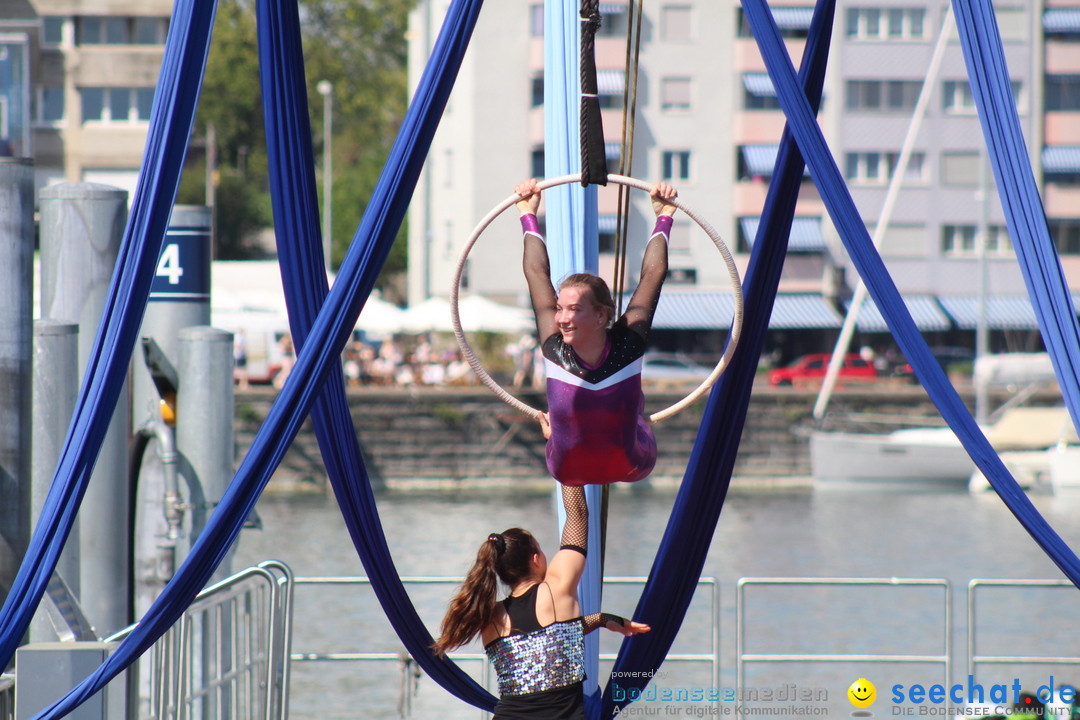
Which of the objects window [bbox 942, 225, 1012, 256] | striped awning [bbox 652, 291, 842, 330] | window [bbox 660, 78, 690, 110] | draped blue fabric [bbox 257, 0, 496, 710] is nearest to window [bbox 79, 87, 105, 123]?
window [bbox 660, 78, 690, 110]

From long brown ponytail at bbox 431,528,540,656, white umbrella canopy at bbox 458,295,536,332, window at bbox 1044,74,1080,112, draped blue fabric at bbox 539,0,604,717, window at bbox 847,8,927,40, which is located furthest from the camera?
window at bbox 1044,74,1080,112

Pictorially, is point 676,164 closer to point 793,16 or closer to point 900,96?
point 793,16

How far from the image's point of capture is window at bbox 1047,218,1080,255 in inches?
1871

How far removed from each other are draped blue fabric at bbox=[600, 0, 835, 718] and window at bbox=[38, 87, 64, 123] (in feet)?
146

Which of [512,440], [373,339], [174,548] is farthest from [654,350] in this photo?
[174,548]

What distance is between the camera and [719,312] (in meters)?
44.4

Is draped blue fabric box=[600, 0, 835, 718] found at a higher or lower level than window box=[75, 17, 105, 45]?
lower

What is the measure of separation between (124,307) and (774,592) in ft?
52.4

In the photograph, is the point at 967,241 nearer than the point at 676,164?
No

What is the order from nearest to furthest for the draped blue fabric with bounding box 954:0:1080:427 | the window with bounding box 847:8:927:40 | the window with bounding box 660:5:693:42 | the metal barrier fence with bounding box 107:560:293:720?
the draped blue fabric with bounding box 954:0:1080:427
the metal barrier fence with bounding box 107:560:293:720
the window with bounding box 660:5:693:42
the window with bounding box 847:8:927:40

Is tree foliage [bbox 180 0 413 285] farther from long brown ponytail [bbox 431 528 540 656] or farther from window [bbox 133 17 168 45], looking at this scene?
long brown ponytail [bbox 431 528 540 656]

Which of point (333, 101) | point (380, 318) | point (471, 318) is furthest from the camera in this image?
point (333, 101)

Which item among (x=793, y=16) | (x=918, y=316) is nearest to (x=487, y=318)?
(x=793, y=16)

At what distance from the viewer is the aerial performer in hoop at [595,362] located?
491 centimetres
